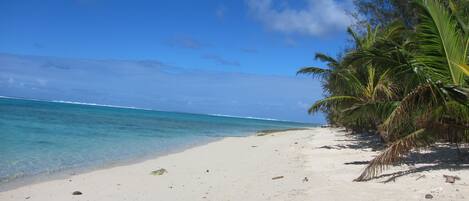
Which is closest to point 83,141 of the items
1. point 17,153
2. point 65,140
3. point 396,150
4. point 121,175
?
point 65,140

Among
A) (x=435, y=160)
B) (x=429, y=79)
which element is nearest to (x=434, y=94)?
(x=429, y=79)

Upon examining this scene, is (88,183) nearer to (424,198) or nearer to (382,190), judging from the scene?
(382,190)

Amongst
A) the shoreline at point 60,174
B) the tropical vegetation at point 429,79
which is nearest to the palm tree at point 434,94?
the tropical vegetation at point 429,79

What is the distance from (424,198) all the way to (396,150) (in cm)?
134

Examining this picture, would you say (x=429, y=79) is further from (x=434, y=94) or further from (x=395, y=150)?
(x=395, y=150)

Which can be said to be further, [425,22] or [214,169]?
[214,169]

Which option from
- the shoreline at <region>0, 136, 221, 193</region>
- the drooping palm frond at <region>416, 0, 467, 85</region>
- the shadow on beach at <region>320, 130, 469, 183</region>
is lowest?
the shoreline at <region>0, 136, 221, 193</region>

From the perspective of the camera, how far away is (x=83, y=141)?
19797mm

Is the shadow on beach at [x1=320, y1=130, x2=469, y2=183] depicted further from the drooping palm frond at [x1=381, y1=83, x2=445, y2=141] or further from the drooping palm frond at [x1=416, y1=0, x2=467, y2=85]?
the drooping palm frond at [x1=416, y1=0, x2=467, y2=85]

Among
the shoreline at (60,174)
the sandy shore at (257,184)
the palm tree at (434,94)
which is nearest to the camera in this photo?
the sandy shore at (257,184)

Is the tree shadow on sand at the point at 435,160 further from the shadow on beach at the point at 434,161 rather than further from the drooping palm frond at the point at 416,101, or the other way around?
the drooping palm frond at the point at 416,101

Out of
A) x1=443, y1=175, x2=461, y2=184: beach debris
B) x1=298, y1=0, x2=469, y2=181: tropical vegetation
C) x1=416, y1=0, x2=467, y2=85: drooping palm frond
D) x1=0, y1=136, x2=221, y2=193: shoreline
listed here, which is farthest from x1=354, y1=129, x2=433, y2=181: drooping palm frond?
x1=0, y1=136, x2=221, y2=193: shoreline

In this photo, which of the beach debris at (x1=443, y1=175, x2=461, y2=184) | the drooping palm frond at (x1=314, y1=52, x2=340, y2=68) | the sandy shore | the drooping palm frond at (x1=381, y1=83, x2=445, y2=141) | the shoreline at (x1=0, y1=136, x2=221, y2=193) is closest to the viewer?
the sandy shore

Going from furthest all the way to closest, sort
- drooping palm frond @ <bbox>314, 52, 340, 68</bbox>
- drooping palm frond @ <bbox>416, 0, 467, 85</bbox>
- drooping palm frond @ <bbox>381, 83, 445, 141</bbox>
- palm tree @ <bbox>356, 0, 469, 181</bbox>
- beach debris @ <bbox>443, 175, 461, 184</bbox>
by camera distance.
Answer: drooping palm frond @ <bbox>314, 52, 340, 68</bbox>, drooping palm frond @ <bbox>416, 0, 467, 85</bbox>, palm tree @ <bbox>356, 0, 469, 181</bbox>, drooping palm frond @ <bbox>381, 83, 445, 141</bbox>, beach debris @ <bbox>443, 175, 461, 184</bbox>
